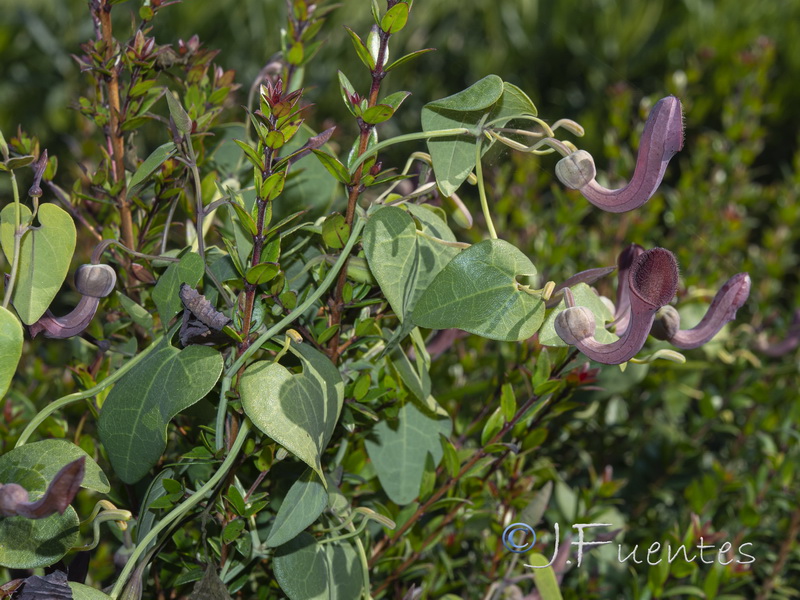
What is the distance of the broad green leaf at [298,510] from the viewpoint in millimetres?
544

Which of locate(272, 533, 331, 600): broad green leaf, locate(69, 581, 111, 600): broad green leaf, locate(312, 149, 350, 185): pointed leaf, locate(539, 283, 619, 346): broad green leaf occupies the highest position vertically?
locate(312, 149, 350, 185): pointed leaf

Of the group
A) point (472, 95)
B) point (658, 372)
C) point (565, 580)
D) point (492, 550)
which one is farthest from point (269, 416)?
point (658, 372)

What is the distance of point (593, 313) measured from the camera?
612 millimetres

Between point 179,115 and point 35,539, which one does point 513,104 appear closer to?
point 179,115

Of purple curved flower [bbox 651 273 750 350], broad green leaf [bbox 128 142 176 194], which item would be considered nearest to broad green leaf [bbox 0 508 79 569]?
broad green leaf [bbox 128 142 176 194]

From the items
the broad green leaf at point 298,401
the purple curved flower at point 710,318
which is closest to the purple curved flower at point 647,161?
the purple curved flower at point 710,318

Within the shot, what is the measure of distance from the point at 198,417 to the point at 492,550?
0.34 m

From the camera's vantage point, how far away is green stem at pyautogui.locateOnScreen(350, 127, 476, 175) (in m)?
0.55

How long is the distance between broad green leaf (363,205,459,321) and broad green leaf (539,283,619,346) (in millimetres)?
94

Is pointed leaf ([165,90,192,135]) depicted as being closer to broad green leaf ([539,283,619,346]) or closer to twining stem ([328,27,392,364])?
twining stem ([328,27,392,364])

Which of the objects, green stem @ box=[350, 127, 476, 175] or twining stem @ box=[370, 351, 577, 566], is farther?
twining stem @ box=[370, 351, 577, 566]

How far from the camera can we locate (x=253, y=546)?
24.6 inches

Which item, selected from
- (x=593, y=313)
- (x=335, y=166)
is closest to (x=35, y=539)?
(x=335, y=166)

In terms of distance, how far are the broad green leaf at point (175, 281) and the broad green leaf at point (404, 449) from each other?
220 millimetres
